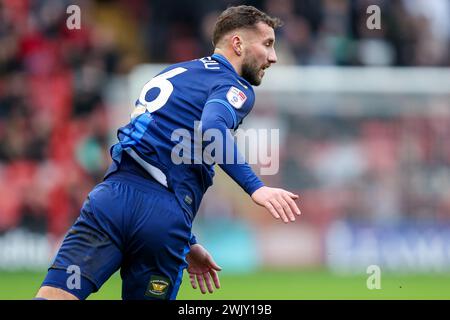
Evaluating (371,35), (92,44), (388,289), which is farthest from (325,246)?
(92,44)

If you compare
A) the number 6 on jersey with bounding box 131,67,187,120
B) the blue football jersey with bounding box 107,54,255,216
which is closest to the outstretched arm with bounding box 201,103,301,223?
the blue football jersey with bounding box 107,54,255,216

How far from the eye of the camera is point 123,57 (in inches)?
696

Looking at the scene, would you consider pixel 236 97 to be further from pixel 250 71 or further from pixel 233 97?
pixel 250 71

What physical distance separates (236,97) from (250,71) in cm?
45

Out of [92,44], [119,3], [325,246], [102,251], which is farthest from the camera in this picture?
[119,3]

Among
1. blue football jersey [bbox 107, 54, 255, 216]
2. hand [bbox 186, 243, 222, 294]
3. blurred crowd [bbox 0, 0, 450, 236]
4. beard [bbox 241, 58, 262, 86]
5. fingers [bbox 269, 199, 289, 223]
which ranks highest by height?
blurred crowd [bbox 0, 0, 450, 236]

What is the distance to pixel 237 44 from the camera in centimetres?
624

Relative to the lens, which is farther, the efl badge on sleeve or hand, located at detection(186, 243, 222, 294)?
hand, located at detection(186, 243, 222, 294)

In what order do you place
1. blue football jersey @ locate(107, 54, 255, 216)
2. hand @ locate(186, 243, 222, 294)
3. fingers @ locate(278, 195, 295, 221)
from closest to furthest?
fingers @ locate(278, 195, 295, 221) → blue football jersey @ locate(107, 54, 255, 216) → hand @ locate(186, 243, 222, 294)

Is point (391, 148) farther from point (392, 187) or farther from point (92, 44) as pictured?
point (92, 44)

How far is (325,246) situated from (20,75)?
17.9 ft

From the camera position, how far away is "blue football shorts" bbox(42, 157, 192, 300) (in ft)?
18.6

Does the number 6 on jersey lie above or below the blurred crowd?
below

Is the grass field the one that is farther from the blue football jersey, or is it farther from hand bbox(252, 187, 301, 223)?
hand bbox(252, 187, 301, 223)
